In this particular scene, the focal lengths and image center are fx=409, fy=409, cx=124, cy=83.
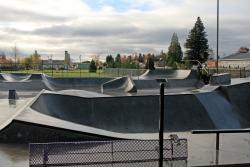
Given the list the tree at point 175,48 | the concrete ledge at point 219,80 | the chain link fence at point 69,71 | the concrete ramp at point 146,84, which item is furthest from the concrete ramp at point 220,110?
the tree at point 175,48

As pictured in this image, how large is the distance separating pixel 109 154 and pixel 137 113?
7.43 metres

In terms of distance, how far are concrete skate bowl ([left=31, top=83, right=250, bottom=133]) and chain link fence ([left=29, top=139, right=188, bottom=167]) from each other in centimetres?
565

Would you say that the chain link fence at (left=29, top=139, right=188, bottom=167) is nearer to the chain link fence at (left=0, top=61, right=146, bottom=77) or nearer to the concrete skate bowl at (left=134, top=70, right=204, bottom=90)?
the concrete skate bowl at (left=134, top=70, right=204, bottom=90)

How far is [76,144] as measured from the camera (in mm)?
7305

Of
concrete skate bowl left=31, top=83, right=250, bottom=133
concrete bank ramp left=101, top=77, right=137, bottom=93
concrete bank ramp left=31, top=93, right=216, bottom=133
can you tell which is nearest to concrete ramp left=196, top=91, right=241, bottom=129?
concrete skate bowl left=31, top=83, right=250, bottom=133

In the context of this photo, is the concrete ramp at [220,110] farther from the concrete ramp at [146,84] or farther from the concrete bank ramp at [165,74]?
the concrete bank ramp at [165,74]

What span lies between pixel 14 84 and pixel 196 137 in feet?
62.1

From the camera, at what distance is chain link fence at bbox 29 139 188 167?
6.91 metres

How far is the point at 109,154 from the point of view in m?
Answer: 7.38

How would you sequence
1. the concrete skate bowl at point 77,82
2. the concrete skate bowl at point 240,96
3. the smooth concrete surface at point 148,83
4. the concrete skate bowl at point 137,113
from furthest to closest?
1. the concrete skate bowl at point 77,82
2. the smooth concrete surface at point 148,83
3. the concrete skate bowl at point 240,96
4. the concrete skate bowl at point 137,113

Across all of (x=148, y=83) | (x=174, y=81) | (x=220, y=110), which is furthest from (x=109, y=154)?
(x=174, y=81)

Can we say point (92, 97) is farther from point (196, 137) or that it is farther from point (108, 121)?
point (196, 137)

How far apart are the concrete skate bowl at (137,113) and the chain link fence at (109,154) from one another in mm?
5647

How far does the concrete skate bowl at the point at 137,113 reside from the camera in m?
13.7
